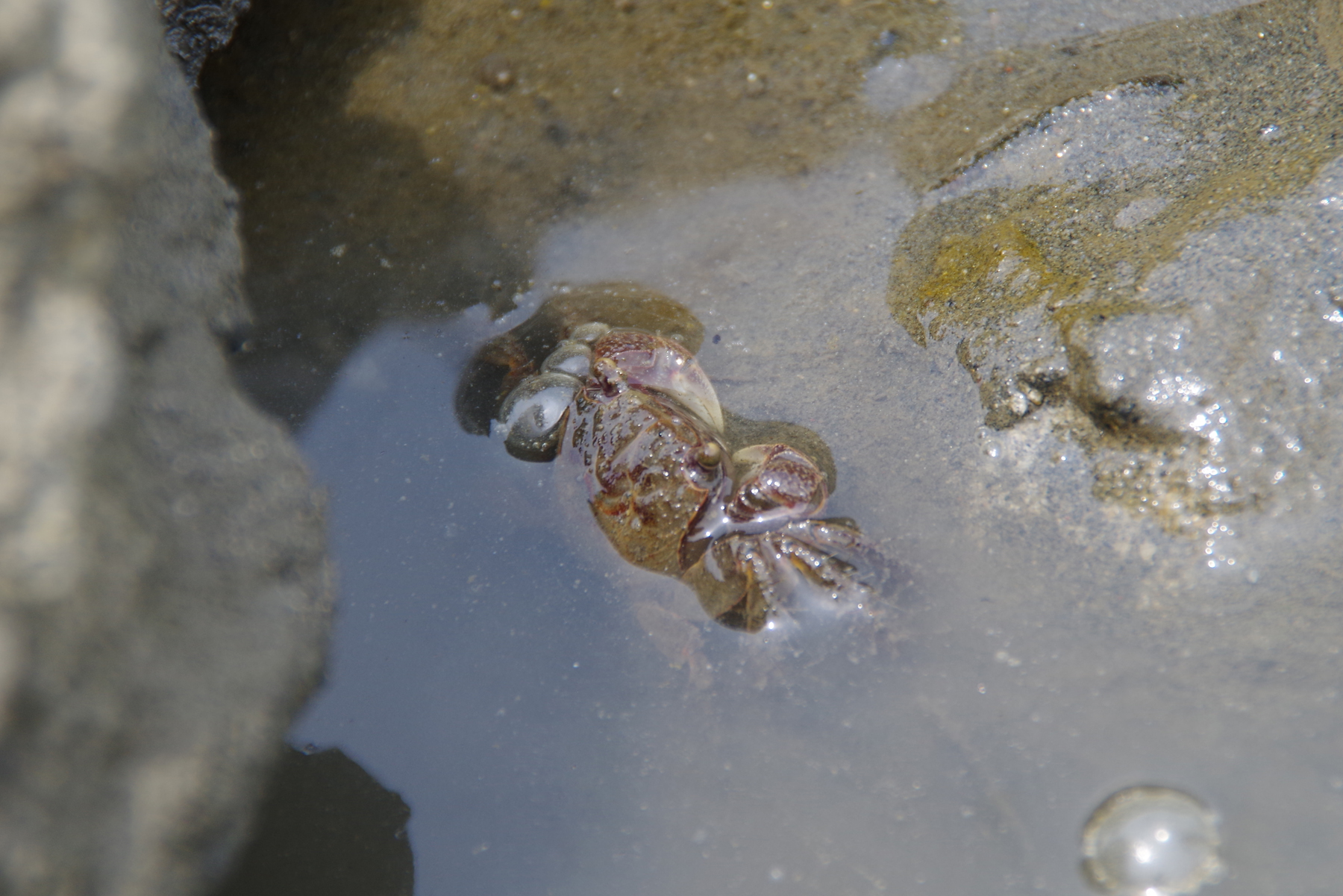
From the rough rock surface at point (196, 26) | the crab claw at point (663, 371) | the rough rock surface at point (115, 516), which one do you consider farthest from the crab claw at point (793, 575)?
the rough rock surface at point (196, 26)

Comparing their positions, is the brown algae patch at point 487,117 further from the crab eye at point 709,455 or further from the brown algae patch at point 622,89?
the crab eye at point 709,455

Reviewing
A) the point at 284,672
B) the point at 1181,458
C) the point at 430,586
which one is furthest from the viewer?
the point at 430,586

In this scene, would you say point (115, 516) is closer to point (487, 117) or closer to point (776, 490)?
point (776, 490)

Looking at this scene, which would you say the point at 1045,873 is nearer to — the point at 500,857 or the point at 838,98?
the point at 500,857

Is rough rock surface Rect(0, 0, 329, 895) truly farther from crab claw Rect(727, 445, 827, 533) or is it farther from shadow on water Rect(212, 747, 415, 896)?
crab claw Rect(727, 445, 827, 533)

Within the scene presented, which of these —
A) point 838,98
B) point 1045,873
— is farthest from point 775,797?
point 838,98
